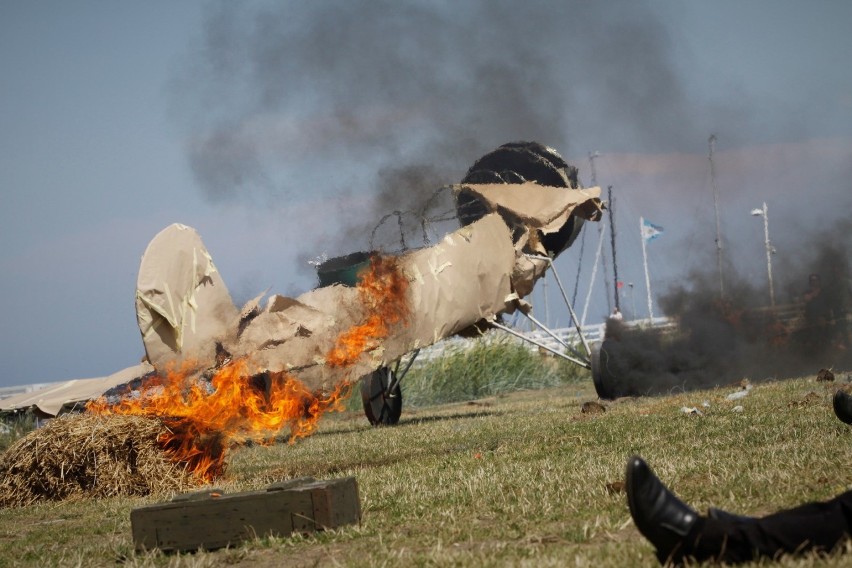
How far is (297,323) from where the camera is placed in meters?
10.5

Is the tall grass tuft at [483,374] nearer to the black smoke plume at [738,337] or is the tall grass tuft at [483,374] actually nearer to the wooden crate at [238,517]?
the black smoke plume at [738,337]

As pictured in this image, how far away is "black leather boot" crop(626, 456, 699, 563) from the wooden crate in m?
2.31

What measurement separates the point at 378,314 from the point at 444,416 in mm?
7151

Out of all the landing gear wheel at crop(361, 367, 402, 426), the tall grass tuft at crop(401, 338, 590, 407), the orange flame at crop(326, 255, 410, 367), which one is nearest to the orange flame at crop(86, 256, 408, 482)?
the orange flame at crop(326, 255, 410, 367)

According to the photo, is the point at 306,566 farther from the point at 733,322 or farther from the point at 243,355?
the point at 733,322

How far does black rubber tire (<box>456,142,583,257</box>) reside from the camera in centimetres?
1677

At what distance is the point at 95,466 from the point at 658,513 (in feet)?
21.9

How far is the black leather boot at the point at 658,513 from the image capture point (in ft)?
14.4

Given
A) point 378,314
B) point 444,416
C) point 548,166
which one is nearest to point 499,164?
point 548,166

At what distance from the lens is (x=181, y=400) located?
9.80 meters

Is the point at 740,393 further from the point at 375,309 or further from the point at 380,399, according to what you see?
the point at 375,309

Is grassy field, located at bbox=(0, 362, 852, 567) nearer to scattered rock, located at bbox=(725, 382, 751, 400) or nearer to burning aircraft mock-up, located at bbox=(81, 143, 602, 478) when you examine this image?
burning aircraft mock-up, located at bbox=(81, 143, 602, 478)

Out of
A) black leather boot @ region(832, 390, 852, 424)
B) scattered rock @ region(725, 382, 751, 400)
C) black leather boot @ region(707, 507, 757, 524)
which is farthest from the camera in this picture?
scattered rock @ region(725, 382, 751, 400)

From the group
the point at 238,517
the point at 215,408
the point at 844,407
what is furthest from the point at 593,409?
the point at 238,517
